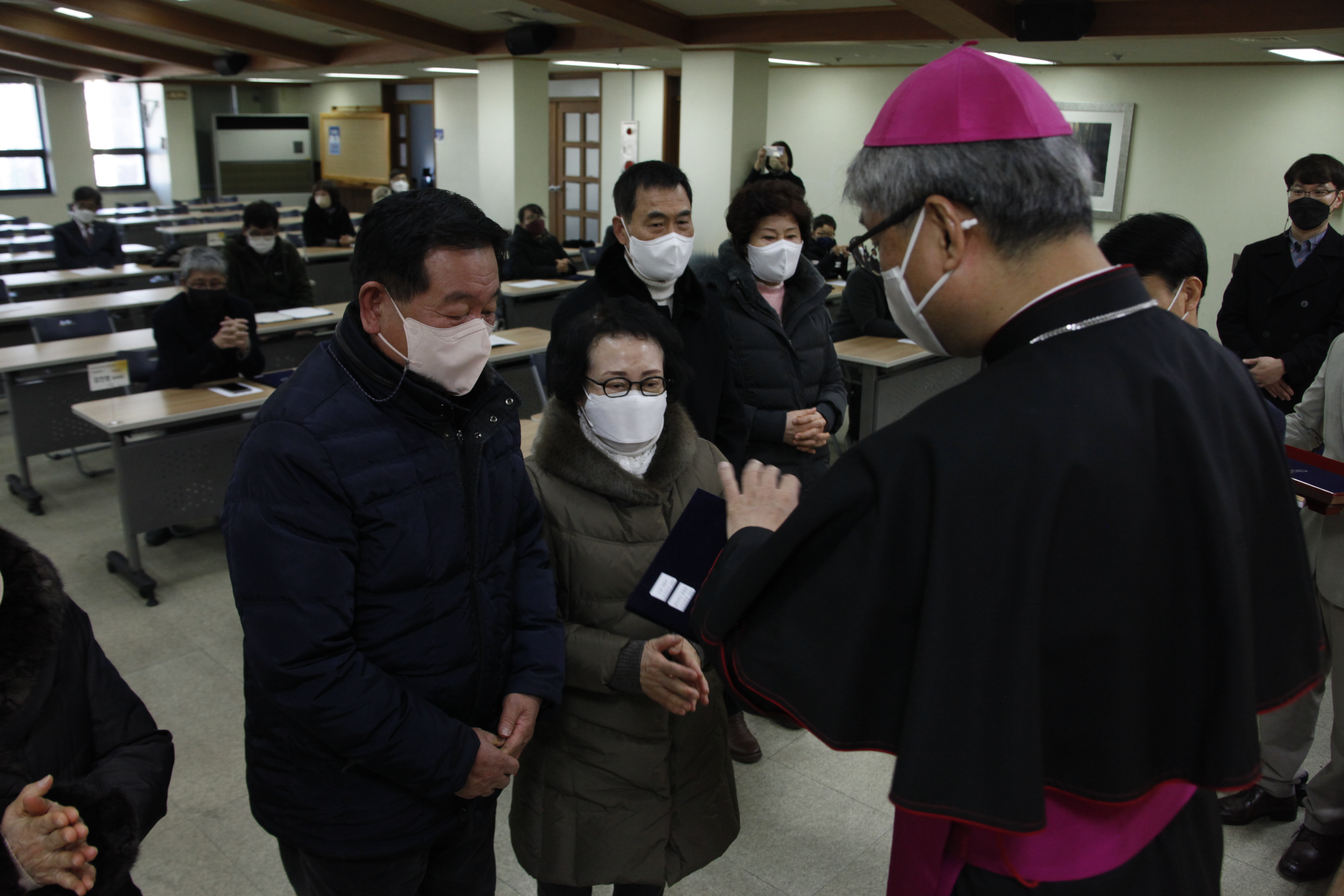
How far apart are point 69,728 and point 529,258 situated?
7163mm

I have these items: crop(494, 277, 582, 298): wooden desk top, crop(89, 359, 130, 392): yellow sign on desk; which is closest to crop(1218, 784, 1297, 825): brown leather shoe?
crop(89, 359, 130, 392): yellow sign on desk

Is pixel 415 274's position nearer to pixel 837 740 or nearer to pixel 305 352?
pixel 837 740

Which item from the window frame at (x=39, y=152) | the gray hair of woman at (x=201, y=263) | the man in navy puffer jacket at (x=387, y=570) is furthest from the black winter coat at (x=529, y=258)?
the window frame at (x=39, y=152)

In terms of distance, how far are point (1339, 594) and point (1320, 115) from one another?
7.98m

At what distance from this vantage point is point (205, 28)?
412 inches

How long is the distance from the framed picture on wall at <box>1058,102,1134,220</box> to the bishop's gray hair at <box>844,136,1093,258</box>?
32.0 feet

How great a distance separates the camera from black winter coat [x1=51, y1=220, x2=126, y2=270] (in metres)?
8.59

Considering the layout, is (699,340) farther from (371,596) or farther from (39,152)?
(39,152)

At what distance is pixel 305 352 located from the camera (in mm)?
6199

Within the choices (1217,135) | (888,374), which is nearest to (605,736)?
(888,374)

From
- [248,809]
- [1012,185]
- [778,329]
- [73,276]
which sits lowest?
[248,809]

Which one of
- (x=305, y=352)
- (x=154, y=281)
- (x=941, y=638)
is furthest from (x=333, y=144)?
(x=941, y=638)

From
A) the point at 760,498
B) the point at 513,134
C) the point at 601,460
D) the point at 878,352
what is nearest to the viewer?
the point at 760,498

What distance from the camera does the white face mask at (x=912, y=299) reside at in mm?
884
